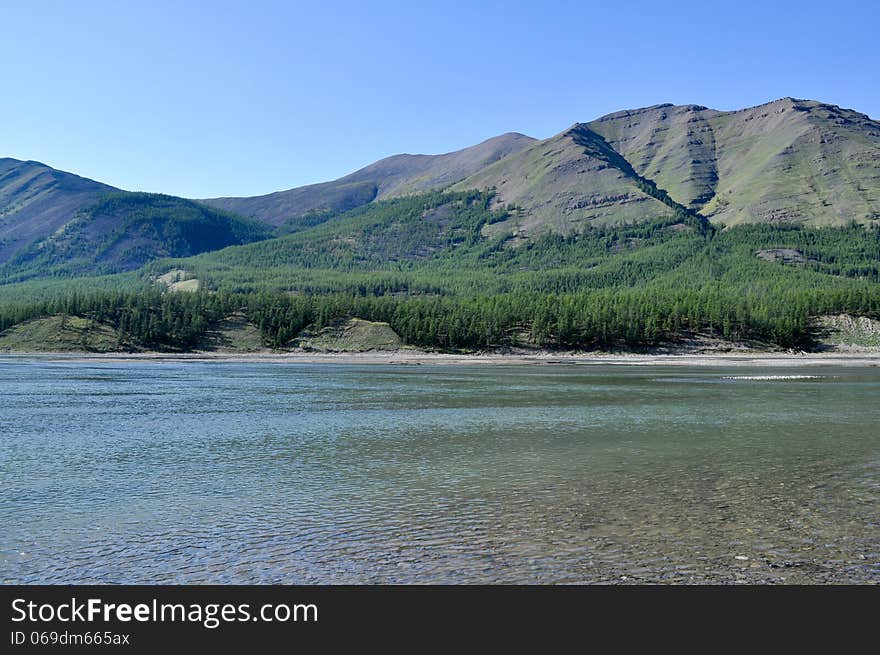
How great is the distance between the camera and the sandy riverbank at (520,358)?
176 metres

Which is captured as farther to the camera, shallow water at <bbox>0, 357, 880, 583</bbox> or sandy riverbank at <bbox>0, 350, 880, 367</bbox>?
sandy riverbank at <bbox>0, 350, 880, 367</bbox>

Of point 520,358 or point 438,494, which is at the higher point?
point 438,494

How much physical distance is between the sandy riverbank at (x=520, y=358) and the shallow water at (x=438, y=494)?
348 ft

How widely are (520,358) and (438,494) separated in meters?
161

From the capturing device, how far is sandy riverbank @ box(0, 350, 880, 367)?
17612 centimetres

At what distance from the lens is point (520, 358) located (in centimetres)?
19125

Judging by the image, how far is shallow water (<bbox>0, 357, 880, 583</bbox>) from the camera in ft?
69.8

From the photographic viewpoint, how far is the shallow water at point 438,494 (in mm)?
21281

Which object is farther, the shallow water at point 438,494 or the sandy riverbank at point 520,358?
the sandy riverbank at point 520,358

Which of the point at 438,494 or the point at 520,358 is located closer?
the point at 438,494

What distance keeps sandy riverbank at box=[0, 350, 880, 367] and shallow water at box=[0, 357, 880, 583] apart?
348ft
